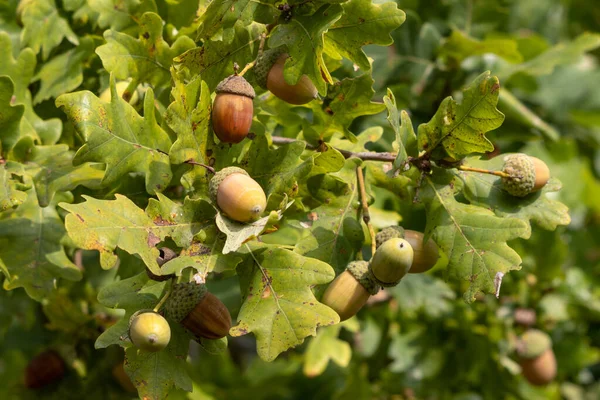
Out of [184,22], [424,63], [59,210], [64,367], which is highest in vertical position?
[184,22]

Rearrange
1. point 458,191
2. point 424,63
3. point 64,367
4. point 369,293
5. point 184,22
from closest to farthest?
point 369,293
point 458,191
point 184,22
point 64,367
point 424,63

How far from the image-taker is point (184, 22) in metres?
1.65

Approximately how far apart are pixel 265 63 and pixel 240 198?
30 centimetres

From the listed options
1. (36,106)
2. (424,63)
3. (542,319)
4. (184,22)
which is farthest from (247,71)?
(542,319)

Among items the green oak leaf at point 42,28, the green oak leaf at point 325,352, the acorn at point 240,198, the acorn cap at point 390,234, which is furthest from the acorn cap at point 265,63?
the green oak leaf at point 325,352

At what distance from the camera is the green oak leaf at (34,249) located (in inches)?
58.0

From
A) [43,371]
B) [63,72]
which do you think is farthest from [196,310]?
[43,371]

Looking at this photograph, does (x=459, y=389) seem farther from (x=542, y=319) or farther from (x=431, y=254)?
(x=431, y=254)

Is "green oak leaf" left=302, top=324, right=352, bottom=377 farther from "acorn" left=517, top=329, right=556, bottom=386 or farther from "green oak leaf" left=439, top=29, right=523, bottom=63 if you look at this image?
"green oak leaf" left=439, top=29, right=523, bottom=63

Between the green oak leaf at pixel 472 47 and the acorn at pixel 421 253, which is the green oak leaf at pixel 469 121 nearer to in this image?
the acorn at pixel 421 253

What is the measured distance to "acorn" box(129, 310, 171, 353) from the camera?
109cm

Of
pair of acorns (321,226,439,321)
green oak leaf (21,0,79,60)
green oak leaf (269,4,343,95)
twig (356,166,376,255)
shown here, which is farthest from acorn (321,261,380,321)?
green oak leaf (21,0,79,60)

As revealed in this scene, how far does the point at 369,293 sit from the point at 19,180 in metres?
0.73

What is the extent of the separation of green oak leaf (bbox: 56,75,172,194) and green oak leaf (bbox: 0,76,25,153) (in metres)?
0.22
